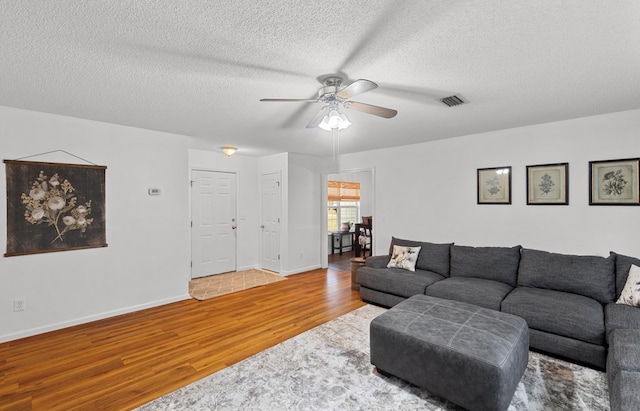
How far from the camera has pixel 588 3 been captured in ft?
4.82

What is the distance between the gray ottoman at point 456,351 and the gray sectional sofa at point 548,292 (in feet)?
1.69

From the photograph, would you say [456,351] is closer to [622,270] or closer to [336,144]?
[622,270]

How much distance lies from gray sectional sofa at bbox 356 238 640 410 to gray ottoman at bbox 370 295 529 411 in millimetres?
516

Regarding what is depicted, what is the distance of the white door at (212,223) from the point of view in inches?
212

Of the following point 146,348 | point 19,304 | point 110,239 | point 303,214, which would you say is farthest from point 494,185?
point 19,304

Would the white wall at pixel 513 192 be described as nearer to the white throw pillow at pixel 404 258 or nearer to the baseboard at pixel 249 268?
the white throw pillow at pixel 404 258

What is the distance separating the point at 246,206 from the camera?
6.08 meters

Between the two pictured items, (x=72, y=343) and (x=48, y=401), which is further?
(x=72, y=343)

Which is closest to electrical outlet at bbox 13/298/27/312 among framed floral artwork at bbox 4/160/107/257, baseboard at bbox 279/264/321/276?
framed floral artwork at bbox 4/160/107/257

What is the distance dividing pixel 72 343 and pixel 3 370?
20.0 inches

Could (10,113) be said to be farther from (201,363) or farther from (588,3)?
(588,3)

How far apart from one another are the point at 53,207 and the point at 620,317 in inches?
222

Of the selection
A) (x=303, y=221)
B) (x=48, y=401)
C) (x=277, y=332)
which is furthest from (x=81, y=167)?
(x=303, y=221)

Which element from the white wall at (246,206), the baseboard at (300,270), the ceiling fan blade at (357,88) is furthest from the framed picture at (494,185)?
the white wall at (246,206)
